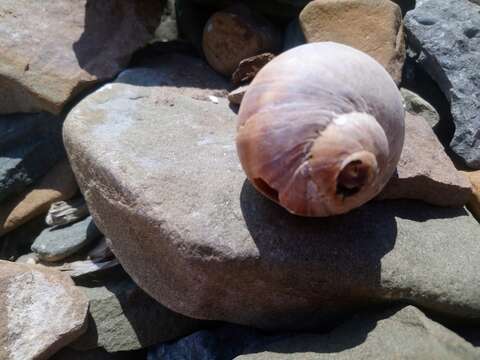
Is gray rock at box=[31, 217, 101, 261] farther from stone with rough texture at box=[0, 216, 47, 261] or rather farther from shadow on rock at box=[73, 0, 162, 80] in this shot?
shadow on rock at box=[73, 0, 162, 80]

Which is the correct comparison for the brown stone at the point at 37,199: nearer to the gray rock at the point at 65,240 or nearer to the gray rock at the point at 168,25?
the gray rock at the point at 65,240

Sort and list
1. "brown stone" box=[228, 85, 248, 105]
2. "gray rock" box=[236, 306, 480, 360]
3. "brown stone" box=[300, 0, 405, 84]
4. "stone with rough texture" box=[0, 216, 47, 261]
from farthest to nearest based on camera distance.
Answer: "stone with rough texture" box=[0, 216, 47, 261] → "brown stone" box=[300, 0, 405, 84] → "brown stone" box=[228, 85, 248, 105] → "gray rock" box=[236, 306, 480, 360]

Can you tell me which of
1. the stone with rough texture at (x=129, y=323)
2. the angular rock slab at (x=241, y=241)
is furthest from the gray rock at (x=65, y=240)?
the angular rock slab at (x=241, y=241)

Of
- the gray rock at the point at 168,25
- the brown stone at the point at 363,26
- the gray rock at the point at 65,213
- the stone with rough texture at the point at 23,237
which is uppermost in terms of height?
the brown stone at the point at 363,26

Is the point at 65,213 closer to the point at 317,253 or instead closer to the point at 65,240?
the point at 65,240

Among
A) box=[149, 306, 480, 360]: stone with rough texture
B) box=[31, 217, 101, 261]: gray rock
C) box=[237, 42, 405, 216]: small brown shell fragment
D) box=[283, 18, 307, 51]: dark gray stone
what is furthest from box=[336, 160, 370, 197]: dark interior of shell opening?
box=[31, 217, 101, 261]: gray rock

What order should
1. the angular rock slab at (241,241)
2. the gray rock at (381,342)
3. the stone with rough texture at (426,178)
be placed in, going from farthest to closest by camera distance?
the stone with rough texture at (426,178)
the angular rock slab at (241,241)
the gray rock at (381,342)
